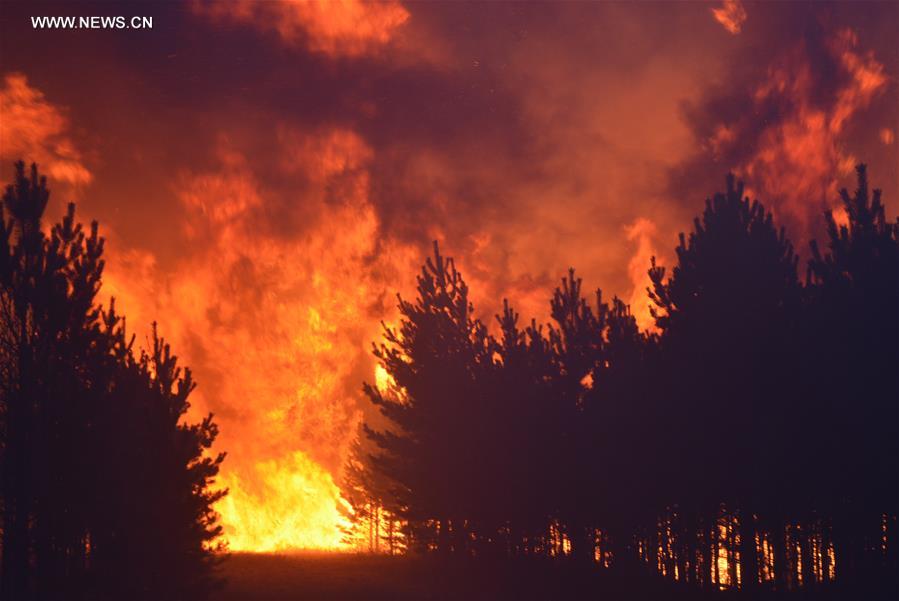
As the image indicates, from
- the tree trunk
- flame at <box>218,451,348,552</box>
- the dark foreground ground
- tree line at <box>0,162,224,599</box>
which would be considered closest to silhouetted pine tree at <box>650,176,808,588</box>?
the tree trunk

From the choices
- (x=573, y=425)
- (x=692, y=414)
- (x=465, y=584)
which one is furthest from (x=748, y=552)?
(x=465, y=584)

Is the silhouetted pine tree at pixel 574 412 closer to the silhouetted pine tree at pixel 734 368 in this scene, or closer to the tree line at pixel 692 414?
the tree line at pixel 692 414

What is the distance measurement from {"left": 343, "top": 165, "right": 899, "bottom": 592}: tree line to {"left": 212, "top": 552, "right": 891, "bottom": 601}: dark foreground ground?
72 centimetres

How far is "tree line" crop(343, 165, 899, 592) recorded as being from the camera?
55.3 feet

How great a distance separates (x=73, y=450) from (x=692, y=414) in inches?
580

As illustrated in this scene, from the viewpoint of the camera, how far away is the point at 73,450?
14781 mm

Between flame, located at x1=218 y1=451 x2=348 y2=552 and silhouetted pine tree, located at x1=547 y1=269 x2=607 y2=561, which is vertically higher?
silhouetted pine tree, located at x1=547 y1=269 x2=607 y2=561

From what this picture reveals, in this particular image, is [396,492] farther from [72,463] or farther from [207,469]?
[72,463]

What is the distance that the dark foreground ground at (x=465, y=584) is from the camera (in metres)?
19.9

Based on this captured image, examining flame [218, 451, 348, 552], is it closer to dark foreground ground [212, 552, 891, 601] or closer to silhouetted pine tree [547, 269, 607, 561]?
dark foreground ground [212, 552, 891, 601]

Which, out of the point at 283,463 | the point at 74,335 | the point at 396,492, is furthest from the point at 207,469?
the point at 283,463

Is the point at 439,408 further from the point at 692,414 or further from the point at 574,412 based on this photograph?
the point at 692,414

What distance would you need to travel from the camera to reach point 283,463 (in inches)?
2290

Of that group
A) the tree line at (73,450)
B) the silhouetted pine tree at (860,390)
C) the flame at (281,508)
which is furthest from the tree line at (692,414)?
the flame at (281,508)
